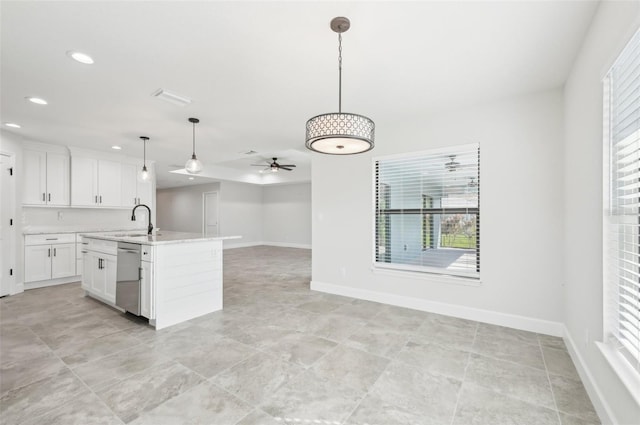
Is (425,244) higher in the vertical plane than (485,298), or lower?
higher

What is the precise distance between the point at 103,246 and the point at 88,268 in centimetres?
72

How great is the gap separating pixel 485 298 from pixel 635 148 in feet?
7.37

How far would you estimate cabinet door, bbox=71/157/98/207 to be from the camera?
5.38m

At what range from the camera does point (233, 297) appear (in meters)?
4.25

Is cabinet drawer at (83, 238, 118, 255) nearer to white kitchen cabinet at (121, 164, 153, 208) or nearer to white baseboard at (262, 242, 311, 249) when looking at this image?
white kitchen cabinet at (121, 164, 153, 208)

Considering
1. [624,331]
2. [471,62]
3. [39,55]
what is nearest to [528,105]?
[471,62]

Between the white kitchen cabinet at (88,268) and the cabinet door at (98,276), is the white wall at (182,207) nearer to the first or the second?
the white kitchen cabinet at (88,268)

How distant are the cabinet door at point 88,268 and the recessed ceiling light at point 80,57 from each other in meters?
2.77

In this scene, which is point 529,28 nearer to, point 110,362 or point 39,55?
point 39,55

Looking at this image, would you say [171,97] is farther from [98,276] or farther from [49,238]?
[49,238]

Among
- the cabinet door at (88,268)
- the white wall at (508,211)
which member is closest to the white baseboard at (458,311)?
the white wall at (508,211)

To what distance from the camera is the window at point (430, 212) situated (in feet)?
11.1

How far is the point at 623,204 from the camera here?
1.59 metres

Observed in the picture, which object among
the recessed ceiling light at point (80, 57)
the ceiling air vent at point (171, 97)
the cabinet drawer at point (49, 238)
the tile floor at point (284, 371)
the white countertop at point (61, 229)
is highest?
the recessed ceiling light at point (80, 57)
